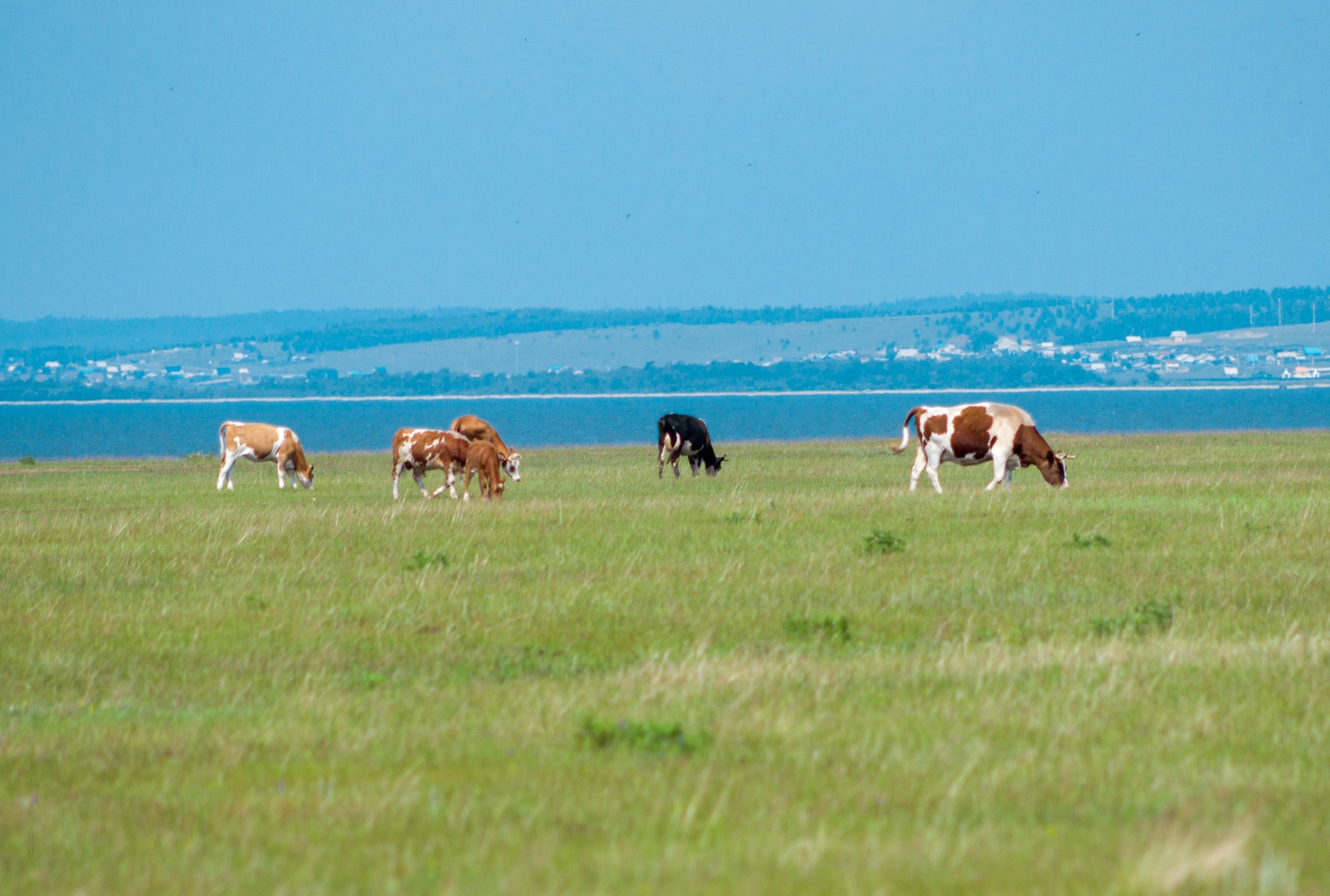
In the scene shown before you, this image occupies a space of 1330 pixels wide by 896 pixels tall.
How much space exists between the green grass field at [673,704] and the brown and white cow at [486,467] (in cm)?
564

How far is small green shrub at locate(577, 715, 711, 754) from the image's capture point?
847 cm

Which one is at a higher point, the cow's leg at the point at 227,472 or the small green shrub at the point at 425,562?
the small green shrub at the point at 425,562

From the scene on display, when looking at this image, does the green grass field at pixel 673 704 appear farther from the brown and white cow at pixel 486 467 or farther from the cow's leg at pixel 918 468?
the cow's leg at pixel 918 468

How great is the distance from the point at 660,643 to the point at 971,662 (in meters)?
2.68

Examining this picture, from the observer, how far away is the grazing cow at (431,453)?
28641 mm

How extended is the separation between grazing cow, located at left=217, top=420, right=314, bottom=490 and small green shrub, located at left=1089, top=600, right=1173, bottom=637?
24.1 metres

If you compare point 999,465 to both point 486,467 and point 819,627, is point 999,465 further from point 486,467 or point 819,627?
point 819,627

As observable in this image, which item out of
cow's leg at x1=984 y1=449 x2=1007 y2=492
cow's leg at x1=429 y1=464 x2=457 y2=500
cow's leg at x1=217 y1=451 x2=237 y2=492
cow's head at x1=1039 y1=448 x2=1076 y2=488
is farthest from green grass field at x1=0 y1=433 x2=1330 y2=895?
cow's leg at x1=217 y1=451 x2=237 y2=492

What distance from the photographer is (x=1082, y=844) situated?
21.5 ft

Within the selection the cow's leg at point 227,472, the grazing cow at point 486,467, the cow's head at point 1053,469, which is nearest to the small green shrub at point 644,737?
the grazing cow at point 486,467

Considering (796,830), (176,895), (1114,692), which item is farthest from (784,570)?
(176,895)

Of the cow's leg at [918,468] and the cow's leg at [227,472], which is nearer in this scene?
the cow's leg at [918,468]

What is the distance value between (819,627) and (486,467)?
15.1 metres

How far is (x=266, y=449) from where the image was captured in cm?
3544
